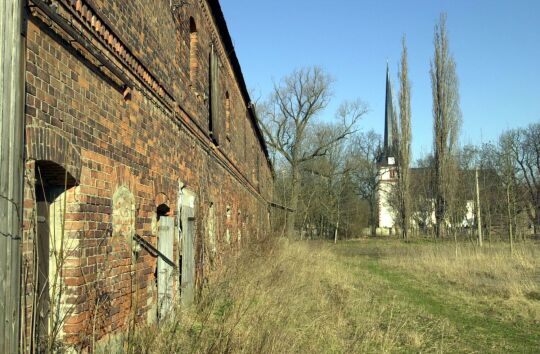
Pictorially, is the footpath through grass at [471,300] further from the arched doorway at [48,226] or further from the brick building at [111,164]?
the arched doorway at [48,226]

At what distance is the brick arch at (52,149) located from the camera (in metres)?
3.47

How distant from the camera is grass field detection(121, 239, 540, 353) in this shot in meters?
4.64

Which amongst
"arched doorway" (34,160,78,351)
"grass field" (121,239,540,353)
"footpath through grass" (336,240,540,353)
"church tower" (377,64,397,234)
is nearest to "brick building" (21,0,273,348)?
"arched doorway" (34,160,78,351)

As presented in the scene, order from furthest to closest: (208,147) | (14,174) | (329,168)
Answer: (329,168), (208,147), (14,174)

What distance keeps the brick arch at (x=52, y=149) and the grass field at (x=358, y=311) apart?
1482 millimetres

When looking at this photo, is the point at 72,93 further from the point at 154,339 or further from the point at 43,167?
the point at 154,339

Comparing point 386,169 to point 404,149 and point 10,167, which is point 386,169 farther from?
point 10,167

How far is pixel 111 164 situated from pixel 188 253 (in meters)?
3.60

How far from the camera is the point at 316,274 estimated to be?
46.5 feet

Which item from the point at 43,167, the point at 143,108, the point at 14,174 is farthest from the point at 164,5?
the point at 14,174

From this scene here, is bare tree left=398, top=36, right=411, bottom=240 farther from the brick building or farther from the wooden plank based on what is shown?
the wooden plank

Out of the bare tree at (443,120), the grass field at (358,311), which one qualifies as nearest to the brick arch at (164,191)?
the grass field at (358,311)

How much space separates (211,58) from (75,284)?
25.6 feet

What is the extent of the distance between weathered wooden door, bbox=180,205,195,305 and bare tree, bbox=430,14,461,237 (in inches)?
1128
